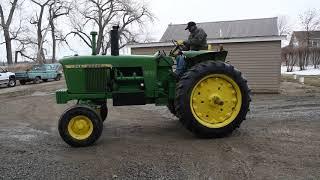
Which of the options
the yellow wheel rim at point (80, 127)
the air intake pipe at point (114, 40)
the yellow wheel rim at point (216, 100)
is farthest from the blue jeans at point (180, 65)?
the yellow wheel rim at point (80, 127)

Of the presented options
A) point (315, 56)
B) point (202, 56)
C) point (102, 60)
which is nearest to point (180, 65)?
point (202, 56)

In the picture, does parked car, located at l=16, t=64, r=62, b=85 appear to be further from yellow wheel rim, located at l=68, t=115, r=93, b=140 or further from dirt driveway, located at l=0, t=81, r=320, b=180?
yellow wheel rim, located at l=68, t=115, r=93, b=140

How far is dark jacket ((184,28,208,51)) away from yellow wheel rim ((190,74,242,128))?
83cm

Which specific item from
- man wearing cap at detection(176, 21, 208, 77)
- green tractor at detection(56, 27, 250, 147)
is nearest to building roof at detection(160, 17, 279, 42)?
man wearing cap at detection(176, 21, 208, 77)

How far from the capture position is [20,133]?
343 inches

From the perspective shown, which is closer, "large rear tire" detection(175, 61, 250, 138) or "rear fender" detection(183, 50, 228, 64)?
"large rear tire" detection(175, 61, 250, 138)

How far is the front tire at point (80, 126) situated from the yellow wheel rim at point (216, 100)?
174 cm

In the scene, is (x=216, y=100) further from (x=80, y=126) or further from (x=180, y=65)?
(x=80, y=126)

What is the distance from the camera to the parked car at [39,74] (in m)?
30.3

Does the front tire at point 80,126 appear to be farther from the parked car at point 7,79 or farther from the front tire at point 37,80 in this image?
the front tire at point 37,80

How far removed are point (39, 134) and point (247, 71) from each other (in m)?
11.8

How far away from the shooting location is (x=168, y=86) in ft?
26.0

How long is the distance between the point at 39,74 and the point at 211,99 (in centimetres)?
2618

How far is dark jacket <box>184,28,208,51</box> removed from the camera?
26.3ft
